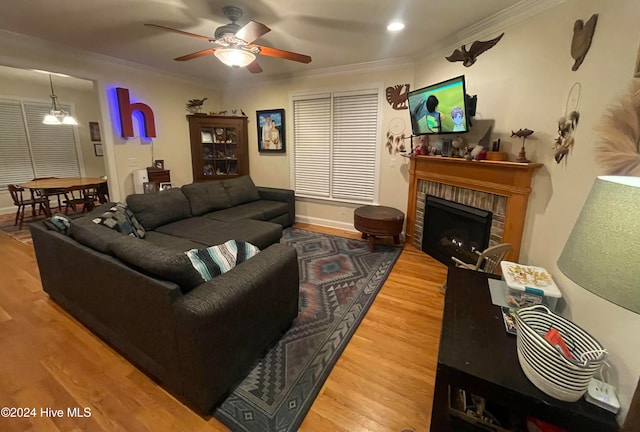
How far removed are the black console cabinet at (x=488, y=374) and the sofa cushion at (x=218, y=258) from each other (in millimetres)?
1263

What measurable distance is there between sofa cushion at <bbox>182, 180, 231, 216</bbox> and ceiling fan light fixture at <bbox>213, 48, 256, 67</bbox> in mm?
1953

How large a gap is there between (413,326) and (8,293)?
3.71 m

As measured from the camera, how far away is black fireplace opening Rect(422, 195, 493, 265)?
9.36ft

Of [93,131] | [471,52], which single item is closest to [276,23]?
[471,52]

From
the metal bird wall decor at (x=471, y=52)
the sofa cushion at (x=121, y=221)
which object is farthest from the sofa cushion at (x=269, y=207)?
the metal bird wall decor at (x=471, y=52)

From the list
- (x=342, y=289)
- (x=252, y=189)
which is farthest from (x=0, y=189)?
(x=342, y=289)

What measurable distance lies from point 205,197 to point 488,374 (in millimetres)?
3756

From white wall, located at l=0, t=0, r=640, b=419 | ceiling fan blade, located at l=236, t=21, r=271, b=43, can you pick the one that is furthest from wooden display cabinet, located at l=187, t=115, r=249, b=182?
ceiling fan blade, located at l=236, t=21, r=271, b=43

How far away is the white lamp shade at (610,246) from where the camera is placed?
2.12 feet

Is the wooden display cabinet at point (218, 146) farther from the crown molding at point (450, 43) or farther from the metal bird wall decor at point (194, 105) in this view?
the crown molding at point (450, 43)

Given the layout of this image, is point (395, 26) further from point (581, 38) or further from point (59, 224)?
point (59, 224)

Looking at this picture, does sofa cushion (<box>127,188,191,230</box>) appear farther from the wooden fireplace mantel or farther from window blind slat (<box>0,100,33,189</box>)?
window blind slat (<box>0,100,33,189</box>)

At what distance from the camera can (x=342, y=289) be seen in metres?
2.76

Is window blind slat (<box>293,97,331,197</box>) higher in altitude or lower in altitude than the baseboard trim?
higher
